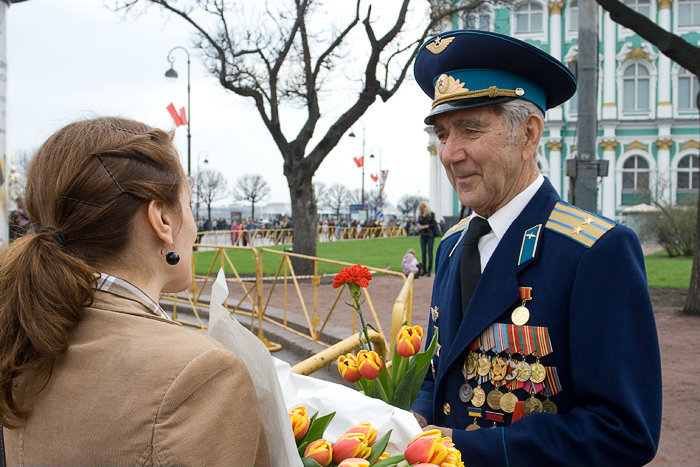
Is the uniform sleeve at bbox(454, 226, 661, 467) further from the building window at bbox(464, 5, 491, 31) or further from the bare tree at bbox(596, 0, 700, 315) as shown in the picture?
the building window at bbox(464, 5, 491, 31)

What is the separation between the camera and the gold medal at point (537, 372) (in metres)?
1.83

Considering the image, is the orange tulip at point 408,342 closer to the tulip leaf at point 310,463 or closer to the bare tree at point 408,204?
the tulip leaf at point 310,463

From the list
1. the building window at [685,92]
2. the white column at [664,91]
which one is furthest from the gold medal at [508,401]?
the building window at [685,92]

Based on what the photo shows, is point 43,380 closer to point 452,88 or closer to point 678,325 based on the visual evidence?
point 452,88

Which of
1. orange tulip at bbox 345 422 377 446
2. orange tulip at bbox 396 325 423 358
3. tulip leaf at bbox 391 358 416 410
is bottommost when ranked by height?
tulip leaf at bbox 391 358 416 410

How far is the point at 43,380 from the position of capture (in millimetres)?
1121

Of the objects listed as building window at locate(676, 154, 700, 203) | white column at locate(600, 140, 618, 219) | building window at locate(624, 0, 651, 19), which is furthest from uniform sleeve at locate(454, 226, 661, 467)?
building window at locate(624, 0, 651, 19)

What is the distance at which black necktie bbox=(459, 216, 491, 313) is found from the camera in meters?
2.07

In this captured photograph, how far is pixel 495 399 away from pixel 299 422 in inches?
33.6

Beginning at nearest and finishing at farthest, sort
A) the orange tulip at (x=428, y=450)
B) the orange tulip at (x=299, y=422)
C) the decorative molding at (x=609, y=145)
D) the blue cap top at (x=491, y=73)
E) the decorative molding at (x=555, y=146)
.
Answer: the orange tulip at (x=428, y=450), the orange tulip at (x=299, y=422), the blue cap top at (x=491, y=73), the decorative molding at (x=555, y=146), the decorative molding at (x=609, y=145)

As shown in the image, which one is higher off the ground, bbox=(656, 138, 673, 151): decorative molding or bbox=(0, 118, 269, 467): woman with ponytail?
bbox=(656, 138, 673, 151): decorative molding

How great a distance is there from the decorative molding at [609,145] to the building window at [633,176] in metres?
1.40

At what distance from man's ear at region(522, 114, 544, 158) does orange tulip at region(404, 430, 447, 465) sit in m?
1.17

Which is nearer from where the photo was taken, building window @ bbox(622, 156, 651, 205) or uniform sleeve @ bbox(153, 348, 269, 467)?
uniform sleeve @ bbox(153, 348, 269, 467)
